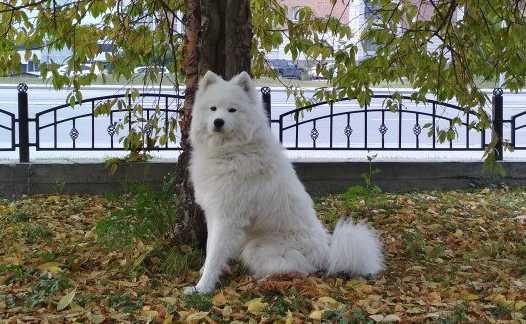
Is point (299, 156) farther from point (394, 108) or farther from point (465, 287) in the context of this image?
point (465, 287)

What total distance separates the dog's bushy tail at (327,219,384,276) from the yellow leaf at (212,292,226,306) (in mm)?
940

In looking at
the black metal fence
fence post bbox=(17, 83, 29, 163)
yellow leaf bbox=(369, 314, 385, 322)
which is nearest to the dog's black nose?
the black metal fence

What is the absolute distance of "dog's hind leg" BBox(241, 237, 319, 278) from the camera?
186 inches

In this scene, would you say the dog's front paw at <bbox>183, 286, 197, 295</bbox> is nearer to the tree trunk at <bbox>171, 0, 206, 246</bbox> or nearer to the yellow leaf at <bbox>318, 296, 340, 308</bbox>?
the yellow leaf at <bbox>318, 296, 340, 308</bbox>

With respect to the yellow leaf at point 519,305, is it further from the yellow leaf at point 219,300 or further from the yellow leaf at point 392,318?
the yellow leaf at point 219,300

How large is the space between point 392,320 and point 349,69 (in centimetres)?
414

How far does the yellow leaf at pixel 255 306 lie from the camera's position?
4035mm

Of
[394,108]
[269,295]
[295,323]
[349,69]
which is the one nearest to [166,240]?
[269,295]

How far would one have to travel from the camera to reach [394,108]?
8375 mm

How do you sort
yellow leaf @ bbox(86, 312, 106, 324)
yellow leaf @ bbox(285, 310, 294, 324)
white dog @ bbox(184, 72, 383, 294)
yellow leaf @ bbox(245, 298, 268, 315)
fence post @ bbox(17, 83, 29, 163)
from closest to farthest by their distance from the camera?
yellow leaf @ bbox(285, 310, 294, 324)
yellow leaf @ bbox(86, 312, 106, 324)
yellow leaf @ bbox(245, 298, 268, 315)
white dog @ bbox(184, 72, 383, 294)
fence post @ bbox(17, 83, 29, 163)

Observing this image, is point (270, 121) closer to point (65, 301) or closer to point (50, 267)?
point (50, 267)

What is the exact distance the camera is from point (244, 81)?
471 cm

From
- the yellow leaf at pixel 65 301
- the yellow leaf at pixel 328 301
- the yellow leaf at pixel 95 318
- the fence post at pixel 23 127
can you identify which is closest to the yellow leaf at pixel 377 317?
the yellow leaf at pixel 328 301

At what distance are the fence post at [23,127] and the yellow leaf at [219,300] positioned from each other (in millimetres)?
5475
